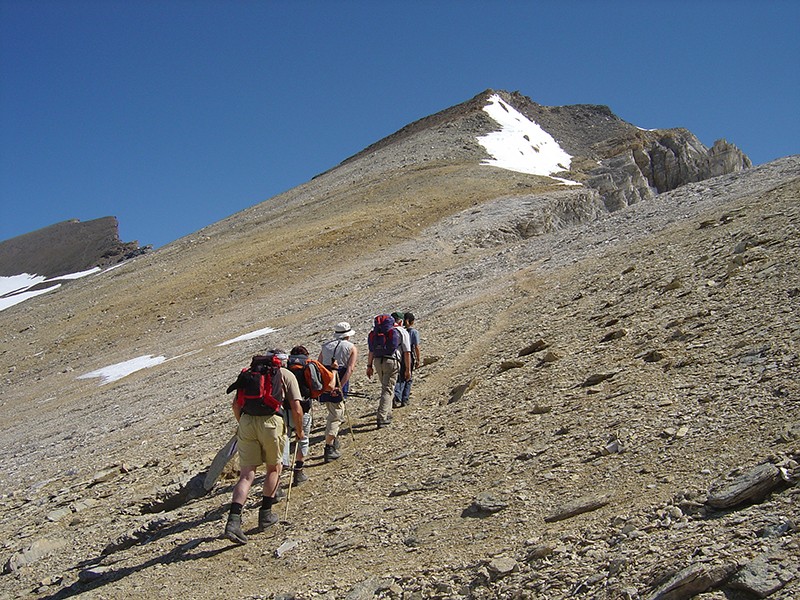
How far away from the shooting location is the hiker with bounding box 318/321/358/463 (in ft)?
29.6

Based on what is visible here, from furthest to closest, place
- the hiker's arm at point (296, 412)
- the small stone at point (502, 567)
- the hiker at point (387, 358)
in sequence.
Result: the hiker at point (387, 358)
the hiker's arm at point (296, 412)
the small stone at point (502, 567)

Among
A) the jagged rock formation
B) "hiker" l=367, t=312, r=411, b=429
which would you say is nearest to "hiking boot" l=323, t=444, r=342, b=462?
"hiker" l=367, t=312, r=411, b=429

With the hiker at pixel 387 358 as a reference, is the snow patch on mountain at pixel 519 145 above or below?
above

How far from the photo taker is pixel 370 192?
153ft

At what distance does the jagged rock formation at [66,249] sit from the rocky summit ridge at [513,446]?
95.2m

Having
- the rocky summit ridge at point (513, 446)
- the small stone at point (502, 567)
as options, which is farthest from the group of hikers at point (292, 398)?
the small stone at point (502, 567)

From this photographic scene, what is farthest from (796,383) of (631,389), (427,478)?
(427,478)

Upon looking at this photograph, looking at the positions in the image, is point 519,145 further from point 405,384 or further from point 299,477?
point 299,477

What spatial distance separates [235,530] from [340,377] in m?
3.06

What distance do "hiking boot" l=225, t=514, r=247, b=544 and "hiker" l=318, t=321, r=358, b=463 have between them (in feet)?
7.14

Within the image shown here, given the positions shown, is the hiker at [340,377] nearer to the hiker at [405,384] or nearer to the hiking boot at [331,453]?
the hiking boot at [331,453]

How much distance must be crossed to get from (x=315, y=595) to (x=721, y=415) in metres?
4.02

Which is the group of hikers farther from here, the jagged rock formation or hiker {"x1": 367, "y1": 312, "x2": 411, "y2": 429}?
the jagged rock formation

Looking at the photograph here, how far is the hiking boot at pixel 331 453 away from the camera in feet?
29.5
